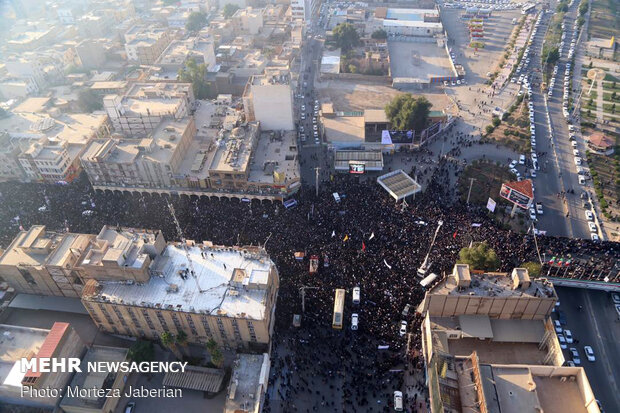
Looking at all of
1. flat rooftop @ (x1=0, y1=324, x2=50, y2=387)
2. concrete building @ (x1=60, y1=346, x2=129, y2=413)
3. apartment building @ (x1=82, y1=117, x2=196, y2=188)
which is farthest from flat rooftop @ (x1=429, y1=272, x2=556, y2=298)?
apartment building @ (x1=82, y1=117, x2=196, y2=188)

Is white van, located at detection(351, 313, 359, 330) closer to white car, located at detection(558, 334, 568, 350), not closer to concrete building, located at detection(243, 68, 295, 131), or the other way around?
white car, located at detection(558, 334, 568, 350)

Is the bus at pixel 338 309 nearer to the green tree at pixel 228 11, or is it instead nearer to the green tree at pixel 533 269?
the green tree at pixel 533 269

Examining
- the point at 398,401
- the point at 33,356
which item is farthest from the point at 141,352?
the point at 398,401

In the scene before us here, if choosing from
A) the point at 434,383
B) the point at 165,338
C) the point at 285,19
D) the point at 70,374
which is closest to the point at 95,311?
the point at 70,374

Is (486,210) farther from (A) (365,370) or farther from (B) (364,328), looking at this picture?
(A) (365,370)

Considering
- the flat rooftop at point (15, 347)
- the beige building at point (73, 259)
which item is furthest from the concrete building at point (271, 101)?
the flat rooftop at point (15, 347)

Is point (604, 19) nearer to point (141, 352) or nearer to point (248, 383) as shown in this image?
point (248, 383)
